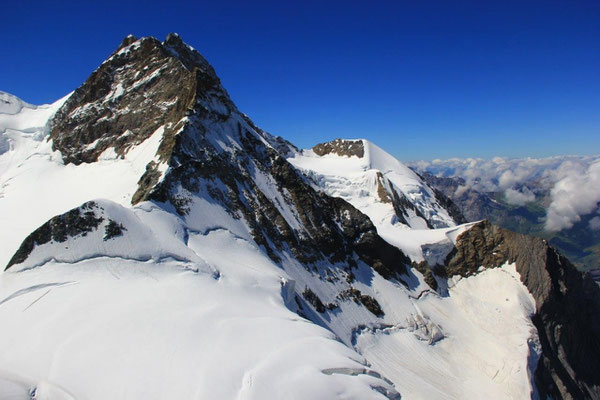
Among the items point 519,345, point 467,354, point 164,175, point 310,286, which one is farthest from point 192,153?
point 519,345

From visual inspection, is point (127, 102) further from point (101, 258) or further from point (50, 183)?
point (101, 258)

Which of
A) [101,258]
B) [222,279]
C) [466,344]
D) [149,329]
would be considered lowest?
[466,344]

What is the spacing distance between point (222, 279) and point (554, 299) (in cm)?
4242

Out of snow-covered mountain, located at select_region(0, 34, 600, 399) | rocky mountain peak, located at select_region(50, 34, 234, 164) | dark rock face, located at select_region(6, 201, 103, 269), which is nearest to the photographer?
snow-covered mountain, located at select_region(0, 34, 600, 399)

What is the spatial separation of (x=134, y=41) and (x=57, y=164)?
30.1 meters

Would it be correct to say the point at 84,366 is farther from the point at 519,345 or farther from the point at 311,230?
the point at 519,345

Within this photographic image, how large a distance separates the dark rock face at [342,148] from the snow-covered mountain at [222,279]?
33.9m

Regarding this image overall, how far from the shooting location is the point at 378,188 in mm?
81375

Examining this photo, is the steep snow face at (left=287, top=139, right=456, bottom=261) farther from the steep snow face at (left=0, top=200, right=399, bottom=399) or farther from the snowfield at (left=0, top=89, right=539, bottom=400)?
the steep snow face at (left=0, top=200, right=399, bottom=399)

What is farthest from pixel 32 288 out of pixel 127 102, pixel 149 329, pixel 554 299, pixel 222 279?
pixel 554 299

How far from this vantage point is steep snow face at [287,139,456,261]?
223ft

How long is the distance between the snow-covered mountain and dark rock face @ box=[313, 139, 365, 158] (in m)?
33.9

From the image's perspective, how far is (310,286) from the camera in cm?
3609

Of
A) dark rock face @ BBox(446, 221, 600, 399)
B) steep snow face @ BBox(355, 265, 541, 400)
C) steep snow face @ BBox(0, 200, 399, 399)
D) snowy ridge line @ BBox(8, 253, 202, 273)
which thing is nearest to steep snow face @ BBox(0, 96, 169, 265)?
snowy ridge line @ BBox(8, 253, 202, 273)
